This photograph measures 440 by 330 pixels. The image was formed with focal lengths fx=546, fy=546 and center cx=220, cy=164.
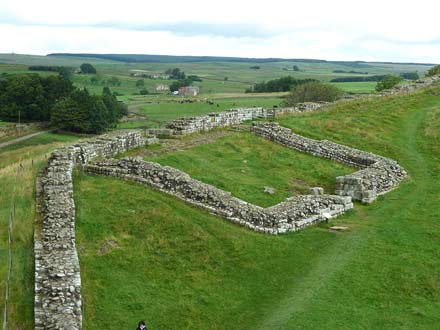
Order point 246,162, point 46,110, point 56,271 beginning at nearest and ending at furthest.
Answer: point 56,271 < point 246,162 < point 46,110

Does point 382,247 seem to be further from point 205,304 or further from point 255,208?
point 205,304

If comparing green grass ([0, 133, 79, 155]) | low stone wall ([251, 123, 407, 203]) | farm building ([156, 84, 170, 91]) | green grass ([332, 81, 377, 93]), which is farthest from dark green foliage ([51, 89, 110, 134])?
farm building ([156, 84, 170, 91])

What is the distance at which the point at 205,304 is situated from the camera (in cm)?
1830

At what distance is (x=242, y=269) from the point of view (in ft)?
67.8

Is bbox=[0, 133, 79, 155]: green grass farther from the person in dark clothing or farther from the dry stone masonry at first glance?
the person in dark clothing

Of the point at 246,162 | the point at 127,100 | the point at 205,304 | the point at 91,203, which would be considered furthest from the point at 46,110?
the point at 205,304

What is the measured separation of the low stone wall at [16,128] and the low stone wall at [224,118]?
5501 cm

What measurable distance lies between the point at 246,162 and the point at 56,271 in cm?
1815

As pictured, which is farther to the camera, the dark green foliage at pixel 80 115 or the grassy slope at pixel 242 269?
the dark green foliage at pixel 80 115

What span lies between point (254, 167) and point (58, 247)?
16500 mm

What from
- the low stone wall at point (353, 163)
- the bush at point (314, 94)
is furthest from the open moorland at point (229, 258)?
the bush at point (314, 94)

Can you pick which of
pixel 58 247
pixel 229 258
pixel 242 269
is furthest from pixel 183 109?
pixel 58 247

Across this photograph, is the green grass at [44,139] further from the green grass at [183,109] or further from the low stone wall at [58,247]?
the low stone wall at [58,247]

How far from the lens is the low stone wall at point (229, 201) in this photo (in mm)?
23859
